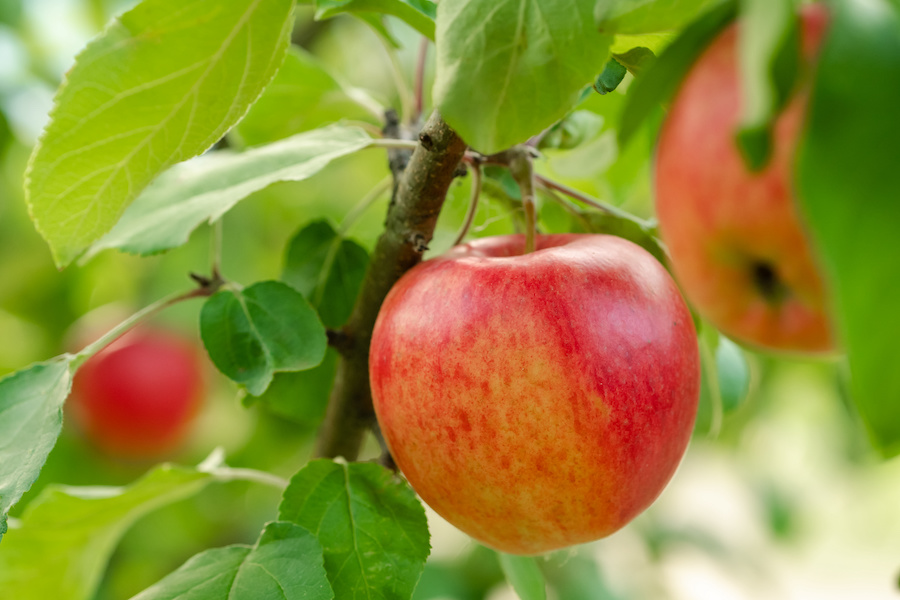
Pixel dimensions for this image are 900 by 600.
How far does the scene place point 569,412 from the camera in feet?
1.41

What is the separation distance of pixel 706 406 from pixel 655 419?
317mm

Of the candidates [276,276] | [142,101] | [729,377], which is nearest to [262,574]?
[142,101]

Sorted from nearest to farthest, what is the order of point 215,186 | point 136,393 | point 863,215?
point 863,215
point 215,186
point 136,393

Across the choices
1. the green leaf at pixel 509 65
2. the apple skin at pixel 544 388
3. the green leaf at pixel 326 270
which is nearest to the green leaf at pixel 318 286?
the green leaf at pixel 326 270

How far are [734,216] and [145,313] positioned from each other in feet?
1.49

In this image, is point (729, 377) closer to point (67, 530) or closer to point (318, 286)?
point (318, 286)

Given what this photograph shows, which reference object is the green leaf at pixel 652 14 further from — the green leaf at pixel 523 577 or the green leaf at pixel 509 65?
the green leaf at pixel 523 577

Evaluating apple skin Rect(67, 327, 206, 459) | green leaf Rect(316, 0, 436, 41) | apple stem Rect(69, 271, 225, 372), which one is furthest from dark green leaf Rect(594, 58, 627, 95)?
apple skin Rect(67, 327, 206, 459)

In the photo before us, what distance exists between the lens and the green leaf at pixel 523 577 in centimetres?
58

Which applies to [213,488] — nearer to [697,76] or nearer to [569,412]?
[569,412]

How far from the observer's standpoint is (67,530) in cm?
69

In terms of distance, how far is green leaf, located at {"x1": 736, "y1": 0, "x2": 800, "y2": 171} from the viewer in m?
0.24

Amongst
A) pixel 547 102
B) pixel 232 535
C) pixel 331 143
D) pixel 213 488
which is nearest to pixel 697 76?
pixel 547 102

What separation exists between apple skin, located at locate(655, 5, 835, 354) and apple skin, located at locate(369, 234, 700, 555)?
0.27 ft
